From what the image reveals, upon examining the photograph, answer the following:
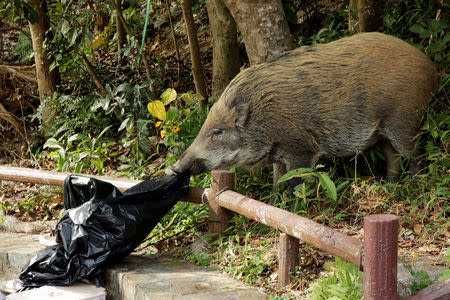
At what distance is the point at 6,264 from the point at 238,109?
8.40ft

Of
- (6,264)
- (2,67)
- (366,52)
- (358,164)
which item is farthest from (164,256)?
(2,67)

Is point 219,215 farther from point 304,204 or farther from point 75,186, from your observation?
point 75,186

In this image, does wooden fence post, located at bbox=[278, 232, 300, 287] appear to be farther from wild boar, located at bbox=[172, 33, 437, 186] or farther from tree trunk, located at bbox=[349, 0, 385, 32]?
tree trunk, located at bbox=[349, 0, 385, 32]

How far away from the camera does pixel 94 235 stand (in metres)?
4.09

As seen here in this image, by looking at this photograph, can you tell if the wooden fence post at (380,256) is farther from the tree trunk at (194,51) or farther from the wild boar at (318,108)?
the tree trunk at (194,51)

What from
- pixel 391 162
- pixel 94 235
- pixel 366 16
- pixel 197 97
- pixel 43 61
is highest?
pixel 366 16

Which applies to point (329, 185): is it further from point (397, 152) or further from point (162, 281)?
point (397, 152)

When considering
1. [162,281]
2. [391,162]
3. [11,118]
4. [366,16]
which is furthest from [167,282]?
[11,118]

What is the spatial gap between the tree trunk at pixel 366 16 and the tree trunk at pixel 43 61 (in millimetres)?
4233

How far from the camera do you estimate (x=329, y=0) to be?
25.1 feet

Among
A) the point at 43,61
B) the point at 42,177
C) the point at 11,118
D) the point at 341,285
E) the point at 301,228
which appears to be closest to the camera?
the point at 341,285

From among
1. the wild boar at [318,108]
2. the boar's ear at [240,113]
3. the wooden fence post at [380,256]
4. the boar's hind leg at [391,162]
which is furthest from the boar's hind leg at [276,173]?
the wooden fence post at [380,256]

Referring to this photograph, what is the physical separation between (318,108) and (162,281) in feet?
6.23

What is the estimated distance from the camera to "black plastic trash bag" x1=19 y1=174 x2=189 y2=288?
407cm
